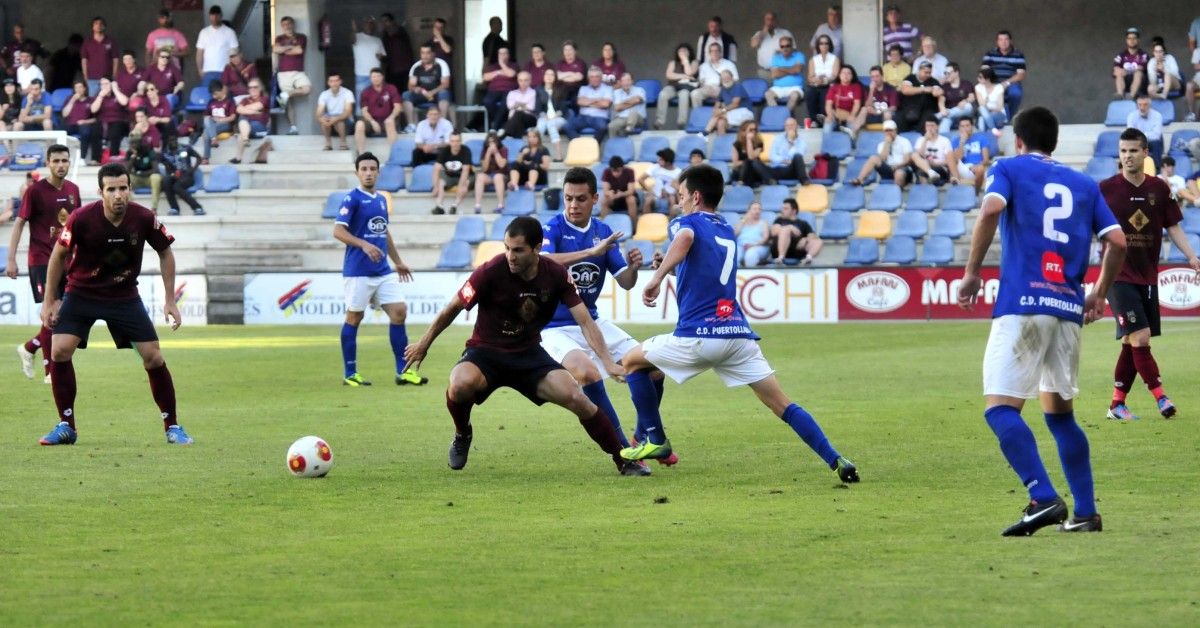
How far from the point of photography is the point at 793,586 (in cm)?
653

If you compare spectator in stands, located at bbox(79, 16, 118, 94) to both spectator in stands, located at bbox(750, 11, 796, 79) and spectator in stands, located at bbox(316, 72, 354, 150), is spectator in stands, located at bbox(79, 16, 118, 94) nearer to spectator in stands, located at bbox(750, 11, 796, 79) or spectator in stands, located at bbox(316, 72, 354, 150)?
spectator in stands, located at bbox(316, 72, 354, 150)

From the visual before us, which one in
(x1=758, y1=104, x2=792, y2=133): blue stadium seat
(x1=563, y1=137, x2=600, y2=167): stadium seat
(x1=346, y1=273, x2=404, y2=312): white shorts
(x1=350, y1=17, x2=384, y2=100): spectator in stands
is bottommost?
(x1=346, y1=273, x2=404, y2=312): white shorts

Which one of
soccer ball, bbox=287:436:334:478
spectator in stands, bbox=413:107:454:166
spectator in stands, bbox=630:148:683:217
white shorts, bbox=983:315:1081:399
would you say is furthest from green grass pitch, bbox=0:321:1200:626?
spectator in stands, bbox=413:107:454:166

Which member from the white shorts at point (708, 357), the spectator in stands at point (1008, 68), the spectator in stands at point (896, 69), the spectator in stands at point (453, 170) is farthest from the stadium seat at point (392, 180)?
the white shorts at point (708, 357)

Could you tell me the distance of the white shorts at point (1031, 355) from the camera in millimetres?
7547

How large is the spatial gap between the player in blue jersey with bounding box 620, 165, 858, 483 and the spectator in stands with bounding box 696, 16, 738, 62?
23550 millimetres

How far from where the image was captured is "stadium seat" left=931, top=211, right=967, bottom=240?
96.8 ft

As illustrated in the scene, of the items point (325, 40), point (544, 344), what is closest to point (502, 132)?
point (325, 40)

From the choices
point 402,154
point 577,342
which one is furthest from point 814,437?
point 402,154

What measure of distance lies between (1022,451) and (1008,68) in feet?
82.7

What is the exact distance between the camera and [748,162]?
101ft

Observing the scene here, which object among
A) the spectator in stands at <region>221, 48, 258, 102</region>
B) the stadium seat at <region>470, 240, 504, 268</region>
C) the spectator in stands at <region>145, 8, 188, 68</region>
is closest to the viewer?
the stadium seat at <region>470, 240, 504, 268</region>

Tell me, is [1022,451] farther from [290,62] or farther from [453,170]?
[290,62]

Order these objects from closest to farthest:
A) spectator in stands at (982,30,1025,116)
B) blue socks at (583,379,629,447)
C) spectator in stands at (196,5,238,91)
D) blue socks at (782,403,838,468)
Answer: blue socks at (782,403,838,468), blue socks at (583,379,629,447), spectator in stands at (982,30,1025,116), spectator in stands at (196,5,238,91)
